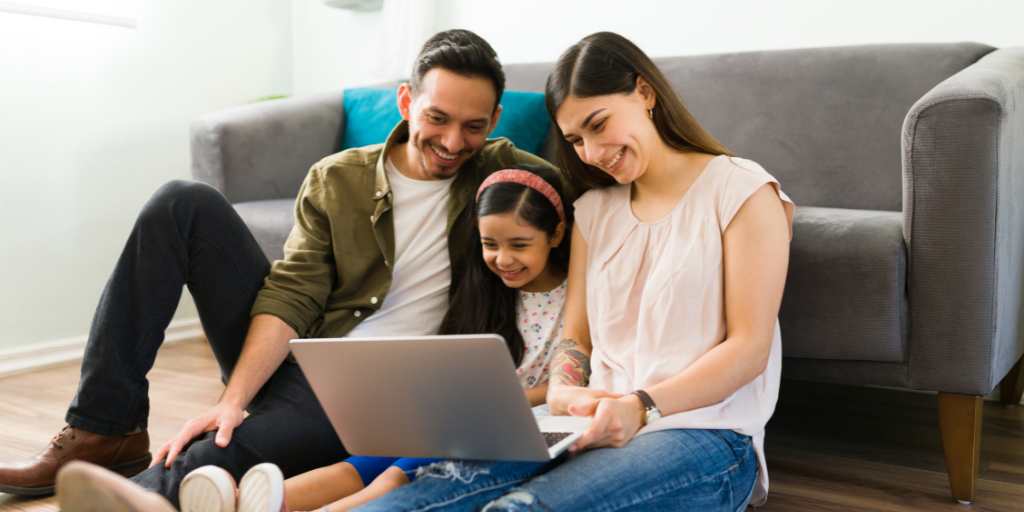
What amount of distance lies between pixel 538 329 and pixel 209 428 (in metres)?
0.50

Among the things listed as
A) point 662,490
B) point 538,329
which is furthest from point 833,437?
point 662,490

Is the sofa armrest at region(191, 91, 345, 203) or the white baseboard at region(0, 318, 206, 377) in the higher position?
the sofa armrest at region(191, 91, 345, 203)

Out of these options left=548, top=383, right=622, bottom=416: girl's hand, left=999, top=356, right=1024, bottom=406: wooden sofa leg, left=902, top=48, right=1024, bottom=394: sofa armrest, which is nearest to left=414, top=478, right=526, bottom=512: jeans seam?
left=548, top=383, right=622, bottom=416: girl's hand

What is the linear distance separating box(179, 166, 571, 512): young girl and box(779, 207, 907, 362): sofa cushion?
1.26ft

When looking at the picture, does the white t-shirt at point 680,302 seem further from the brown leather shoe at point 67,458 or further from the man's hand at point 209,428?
the brown leather shoe at point 67,458

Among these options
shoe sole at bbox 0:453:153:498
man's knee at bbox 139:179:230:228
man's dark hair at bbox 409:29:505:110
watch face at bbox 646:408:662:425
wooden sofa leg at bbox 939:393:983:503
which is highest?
man's dark hair at bbox 409:29:505:110

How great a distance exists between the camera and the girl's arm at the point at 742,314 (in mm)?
1138

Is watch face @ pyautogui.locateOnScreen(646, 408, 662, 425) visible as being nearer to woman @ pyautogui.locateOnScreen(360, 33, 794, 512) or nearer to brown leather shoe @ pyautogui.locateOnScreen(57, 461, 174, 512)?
woman @ pyautogui.locateOnScreen(360, 33, 794, 512)

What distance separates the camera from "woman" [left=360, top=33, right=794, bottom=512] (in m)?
1.07

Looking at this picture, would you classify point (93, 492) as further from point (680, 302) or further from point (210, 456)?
point (680, 302)

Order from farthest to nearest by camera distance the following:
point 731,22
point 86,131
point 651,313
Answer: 1. point 86,131
2. point 731,22
3. point 651,313

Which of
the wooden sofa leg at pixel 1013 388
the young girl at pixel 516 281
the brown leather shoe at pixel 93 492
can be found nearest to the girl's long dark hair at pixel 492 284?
the young girl at pixel 516 281

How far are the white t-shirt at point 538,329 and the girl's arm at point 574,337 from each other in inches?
1.4

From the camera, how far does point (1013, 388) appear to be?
2.07 meters
